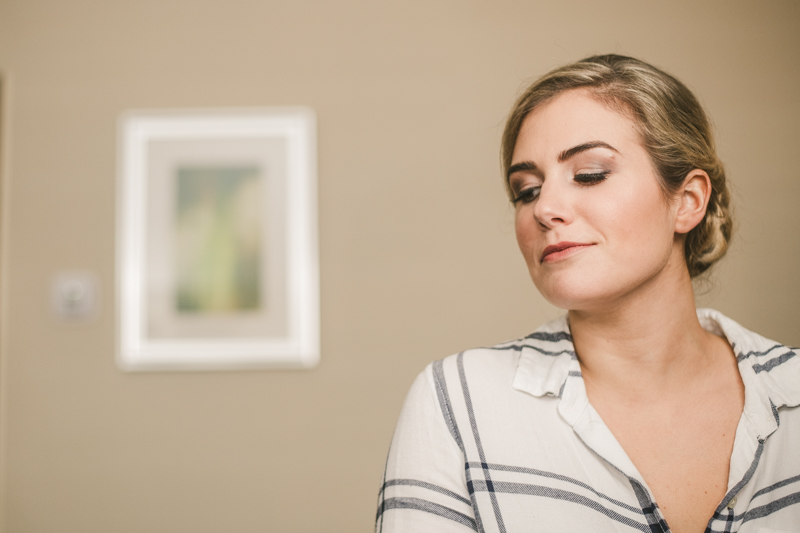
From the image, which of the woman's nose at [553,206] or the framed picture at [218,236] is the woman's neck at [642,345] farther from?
the framed picture at [218,236]

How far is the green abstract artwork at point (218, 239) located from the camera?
178 cm

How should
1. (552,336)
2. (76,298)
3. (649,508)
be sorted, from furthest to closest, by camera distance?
(76,298) → (552,336) → (649,508)

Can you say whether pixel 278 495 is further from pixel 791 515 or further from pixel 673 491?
pixel 791 515

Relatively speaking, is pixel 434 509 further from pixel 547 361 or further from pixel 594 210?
pixel 594 210

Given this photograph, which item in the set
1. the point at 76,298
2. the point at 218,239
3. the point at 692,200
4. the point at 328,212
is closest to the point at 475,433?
the point at 692,200

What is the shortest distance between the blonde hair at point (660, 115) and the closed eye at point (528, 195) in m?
0.12

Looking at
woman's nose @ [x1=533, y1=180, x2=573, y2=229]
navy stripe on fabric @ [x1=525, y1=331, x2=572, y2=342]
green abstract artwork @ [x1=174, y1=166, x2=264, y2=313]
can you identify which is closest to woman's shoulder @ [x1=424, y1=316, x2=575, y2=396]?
navy stripe on fabric @ [x1=525, y1=331, x2=572, y2=342]

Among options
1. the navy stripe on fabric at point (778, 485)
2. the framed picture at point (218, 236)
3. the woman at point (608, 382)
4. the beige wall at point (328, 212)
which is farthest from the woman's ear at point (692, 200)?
the framed picture at point (218, 236)

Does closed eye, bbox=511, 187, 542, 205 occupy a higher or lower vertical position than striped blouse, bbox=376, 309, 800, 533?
higher

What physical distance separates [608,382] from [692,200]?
34cm

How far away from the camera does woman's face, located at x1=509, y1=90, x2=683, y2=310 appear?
788mm

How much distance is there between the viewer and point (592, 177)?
0.80 meters

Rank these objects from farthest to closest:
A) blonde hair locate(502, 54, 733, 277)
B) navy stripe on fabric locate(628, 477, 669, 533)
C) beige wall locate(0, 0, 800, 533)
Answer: beige wall locate(0, 0, 800, 533), blonde hair locate(502, 54, 733, 277), navy stripe on fabric locate(628, 477, 669, 533)

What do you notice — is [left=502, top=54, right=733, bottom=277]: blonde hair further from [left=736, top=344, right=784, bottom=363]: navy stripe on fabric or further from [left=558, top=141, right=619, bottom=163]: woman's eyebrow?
[left=736, top=344, right=784, bottom=363]: navy stripe on fabric
